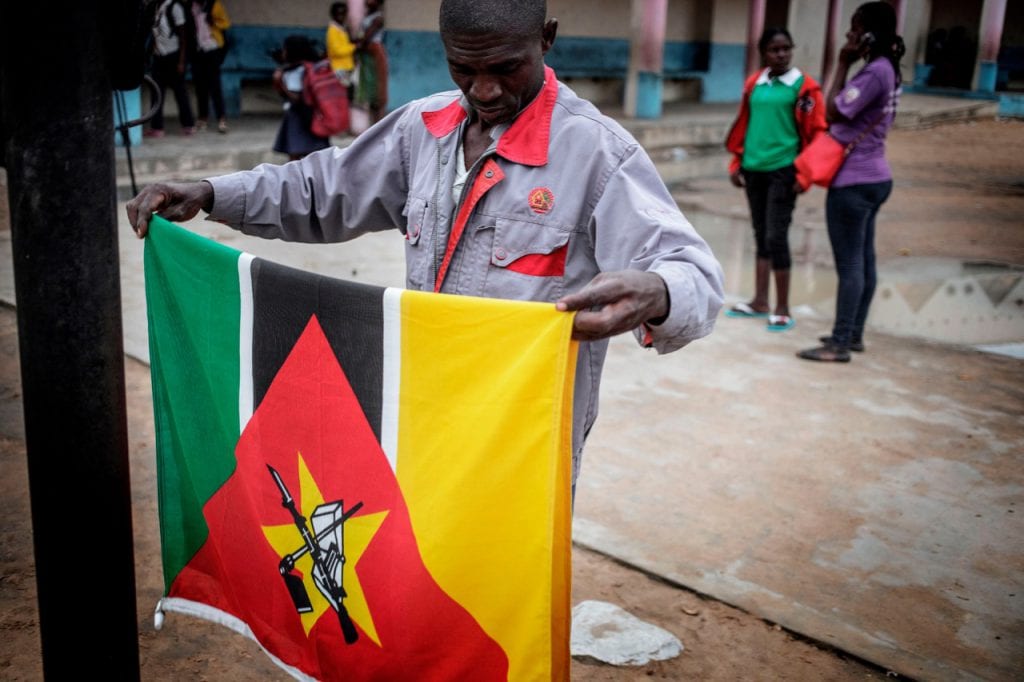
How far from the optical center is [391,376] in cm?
190

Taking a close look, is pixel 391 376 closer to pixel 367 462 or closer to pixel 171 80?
pixel 367 462

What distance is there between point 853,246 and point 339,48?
25.9ft

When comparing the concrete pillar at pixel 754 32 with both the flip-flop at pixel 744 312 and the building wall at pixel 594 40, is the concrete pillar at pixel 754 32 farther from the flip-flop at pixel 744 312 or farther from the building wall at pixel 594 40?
the flip-flop at pixel 744 312

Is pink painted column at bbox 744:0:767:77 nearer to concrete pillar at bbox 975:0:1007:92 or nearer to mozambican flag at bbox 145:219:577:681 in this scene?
concrete pillar at bbox 975:0:1007:92

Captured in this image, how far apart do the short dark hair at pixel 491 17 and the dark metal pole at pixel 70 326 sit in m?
0.63

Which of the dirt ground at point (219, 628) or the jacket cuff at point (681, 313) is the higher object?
the jacket cuff at point (681, 313)

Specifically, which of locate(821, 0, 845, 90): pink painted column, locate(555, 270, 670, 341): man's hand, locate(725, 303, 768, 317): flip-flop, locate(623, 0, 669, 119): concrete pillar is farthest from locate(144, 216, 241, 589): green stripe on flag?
locate(821, 0, 845, 90): pink painted column

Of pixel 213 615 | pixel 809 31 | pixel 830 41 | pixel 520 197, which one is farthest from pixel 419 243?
pixel 830 41

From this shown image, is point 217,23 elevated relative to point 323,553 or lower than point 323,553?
elevated

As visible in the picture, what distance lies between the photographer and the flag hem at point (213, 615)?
2.21 metres

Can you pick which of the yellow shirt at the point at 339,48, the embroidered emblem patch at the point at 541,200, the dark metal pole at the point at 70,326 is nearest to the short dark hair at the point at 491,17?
the embroidered emblem patch at the point at 541,200

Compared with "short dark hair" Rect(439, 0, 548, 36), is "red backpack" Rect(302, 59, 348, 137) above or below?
below

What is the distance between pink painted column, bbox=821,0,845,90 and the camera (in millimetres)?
21266

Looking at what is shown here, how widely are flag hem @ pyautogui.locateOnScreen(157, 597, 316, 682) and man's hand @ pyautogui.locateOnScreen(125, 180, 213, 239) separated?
0.88m
